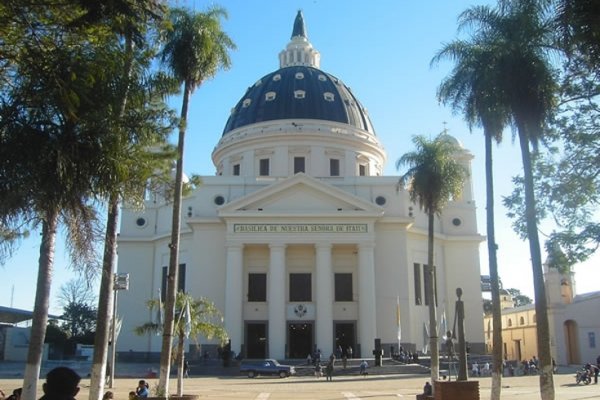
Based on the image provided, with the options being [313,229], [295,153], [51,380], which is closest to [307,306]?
[313,229]

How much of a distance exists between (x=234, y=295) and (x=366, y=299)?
10.4 metres

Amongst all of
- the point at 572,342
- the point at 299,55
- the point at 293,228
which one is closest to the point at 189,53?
the point at 293,228

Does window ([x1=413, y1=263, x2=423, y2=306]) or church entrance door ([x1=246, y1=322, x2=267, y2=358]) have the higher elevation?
window ([x1=413, y1=263, x2=423, y2=306])

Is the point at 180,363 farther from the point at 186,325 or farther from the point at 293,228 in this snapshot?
the point at 293,228

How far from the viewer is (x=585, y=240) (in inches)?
772

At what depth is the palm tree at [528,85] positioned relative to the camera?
59.8 ft

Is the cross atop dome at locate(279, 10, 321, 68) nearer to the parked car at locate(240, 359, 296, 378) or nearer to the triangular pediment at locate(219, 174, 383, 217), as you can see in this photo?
the triangular pediment at locate(219, 174, 383, 217)

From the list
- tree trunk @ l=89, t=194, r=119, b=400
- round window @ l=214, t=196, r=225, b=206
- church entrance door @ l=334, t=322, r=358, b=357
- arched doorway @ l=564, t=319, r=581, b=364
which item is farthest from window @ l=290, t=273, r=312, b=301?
tree trunk @ l=89, t=194, r=119, b=400

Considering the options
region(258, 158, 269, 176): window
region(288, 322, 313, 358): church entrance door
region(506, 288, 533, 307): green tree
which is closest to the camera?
region(288, 322, 313, 358): church entrance door

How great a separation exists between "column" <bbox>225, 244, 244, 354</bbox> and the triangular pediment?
3284 mm

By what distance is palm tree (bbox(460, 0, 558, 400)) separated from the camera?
18219mm

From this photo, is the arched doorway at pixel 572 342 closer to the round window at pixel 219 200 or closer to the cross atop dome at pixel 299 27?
the round window at pixel 219 200

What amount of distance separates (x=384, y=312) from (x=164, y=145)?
3823cm

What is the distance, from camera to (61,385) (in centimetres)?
596
